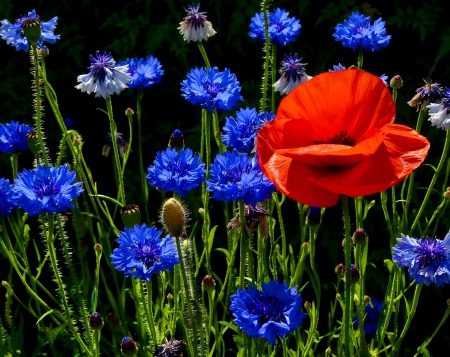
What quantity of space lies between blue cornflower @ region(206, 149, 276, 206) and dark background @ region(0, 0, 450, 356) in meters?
1.44

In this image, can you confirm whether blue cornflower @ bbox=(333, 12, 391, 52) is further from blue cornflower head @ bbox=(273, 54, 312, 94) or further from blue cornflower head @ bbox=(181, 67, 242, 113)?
blue cornflower head @ bbox=(181, 67, 242, 113)

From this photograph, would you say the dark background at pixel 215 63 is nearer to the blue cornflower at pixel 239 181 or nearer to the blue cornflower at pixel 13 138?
the blue cornflower at pixel 13 138

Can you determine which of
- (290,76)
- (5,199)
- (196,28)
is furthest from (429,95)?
(5,199)

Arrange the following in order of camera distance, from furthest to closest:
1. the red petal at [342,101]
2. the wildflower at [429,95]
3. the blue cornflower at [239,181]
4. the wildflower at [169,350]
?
A: 1. the wildflower at [429,95]
2. the wildflower at [169,350]
3. the blue cornflower at [239,181]
4. the red petal at [342,101]

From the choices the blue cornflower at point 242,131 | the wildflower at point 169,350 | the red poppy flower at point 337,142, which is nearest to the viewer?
the red poppy flower at point 337,142

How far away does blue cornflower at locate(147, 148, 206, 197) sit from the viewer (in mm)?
1791

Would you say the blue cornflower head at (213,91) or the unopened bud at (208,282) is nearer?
the unopened bud at (208,282)

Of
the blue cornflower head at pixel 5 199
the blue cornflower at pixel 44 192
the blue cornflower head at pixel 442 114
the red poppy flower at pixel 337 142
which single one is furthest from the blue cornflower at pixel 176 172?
the blue cornflower head at pixel 442 114

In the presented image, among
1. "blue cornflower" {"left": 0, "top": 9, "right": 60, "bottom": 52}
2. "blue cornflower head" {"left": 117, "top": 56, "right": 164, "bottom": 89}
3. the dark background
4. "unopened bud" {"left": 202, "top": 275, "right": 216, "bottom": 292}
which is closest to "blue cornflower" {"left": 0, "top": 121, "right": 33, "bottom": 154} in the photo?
"blue cornflower" {"left": 0, "top": 9, "right": 60, "bottom": 52}

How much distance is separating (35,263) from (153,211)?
584 millimetres

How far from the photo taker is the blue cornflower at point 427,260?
5.81ft

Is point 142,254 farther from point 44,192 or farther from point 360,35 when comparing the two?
point 360,35

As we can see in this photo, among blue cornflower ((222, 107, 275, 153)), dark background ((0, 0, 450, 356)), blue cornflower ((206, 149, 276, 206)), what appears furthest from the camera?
dark background ((0, 0, 450, 356))

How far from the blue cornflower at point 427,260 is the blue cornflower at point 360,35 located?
0.76 meters
